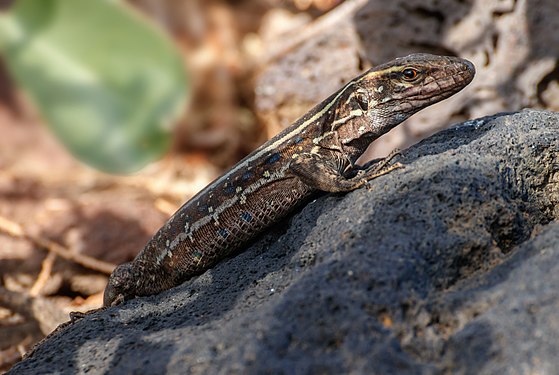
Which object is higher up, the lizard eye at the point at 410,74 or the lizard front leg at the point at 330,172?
the lizard eye at the point at 410,74

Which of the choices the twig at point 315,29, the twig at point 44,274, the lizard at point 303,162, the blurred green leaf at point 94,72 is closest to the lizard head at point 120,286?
the lizard at point 303,162

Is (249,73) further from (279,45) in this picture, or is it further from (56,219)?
(56,219)

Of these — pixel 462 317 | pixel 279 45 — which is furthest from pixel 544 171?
pixel 279 45

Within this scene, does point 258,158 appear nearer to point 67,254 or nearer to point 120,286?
point 120,286

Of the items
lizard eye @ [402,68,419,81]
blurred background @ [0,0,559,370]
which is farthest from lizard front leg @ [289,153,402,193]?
blurred background @ [0,0,559,370]

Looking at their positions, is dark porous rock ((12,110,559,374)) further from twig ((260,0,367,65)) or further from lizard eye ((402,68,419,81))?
twig ((260,0,367,65))

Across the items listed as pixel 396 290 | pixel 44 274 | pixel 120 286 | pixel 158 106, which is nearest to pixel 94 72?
pixel 158 106

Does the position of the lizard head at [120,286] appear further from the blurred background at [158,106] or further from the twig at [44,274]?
the twig at [44,274]
